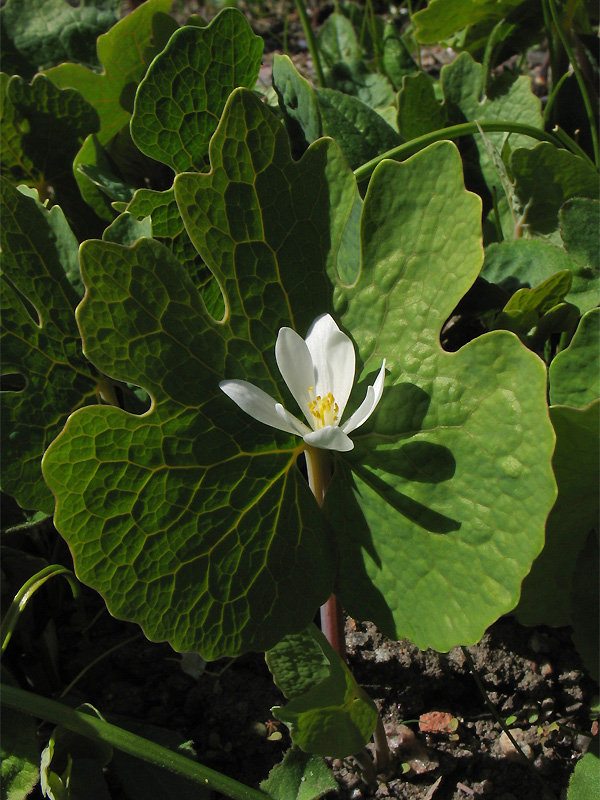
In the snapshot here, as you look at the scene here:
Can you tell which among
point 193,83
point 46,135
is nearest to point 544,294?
point 193,83

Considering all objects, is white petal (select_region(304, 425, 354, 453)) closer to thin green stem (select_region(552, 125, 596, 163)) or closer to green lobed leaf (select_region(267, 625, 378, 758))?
green lobed leaf (select_region(267, 625, 378, 758))

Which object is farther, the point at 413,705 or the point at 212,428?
the point at 413,705

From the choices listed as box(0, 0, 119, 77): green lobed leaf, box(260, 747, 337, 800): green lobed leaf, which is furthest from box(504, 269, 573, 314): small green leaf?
box(0, 0, 119, 77): green lobed leaf

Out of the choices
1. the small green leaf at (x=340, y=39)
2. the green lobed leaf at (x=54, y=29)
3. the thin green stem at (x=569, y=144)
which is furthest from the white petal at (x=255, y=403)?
the small green leaf at (x=340, y=39)

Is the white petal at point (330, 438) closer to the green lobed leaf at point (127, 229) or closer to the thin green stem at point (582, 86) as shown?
the green lobed leaf at point (127, 229)

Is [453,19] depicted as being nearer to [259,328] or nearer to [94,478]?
[259,328]

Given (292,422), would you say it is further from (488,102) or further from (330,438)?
(488,102)
